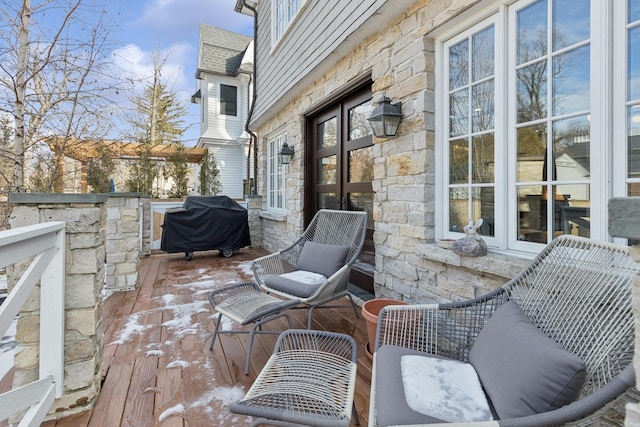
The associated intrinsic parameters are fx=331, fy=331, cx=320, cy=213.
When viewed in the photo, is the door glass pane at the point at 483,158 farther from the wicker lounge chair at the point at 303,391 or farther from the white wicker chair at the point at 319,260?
the wicker lounge chair at the point at 303,391

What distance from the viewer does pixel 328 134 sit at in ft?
15.2

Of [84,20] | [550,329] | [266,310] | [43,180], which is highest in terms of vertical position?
[84,20]

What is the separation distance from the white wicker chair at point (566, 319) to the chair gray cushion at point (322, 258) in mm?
1375

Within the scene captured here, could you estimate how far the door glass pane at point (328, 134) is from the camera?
445cm

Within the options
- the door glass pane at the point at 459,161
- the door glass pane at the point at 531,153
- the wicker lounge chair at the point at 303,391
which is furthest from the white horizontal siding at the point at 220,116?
the wicker lounge chair at the point at 303,391

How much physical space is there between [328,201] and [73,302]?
3.27 m

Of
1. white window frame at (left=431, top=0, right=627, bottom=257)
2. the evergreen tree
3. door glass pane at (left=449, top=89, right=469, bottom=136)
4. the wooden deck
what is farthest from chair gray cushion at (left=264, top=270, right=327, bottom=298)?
the evergreen tree

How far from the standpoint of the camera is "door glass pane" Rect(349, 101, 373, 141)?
3.68 m

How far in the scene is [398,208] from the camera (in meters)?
2.88

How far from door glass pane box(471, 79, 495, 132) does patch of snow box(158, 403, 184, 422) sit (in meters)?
2.54

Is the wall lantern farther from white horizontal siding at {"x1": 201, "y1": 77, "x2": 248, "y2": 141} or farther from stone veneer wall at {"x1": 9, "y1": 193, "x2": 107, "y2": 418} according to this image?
white horizontal siding at {"x1": 201, "y1": 77, "x2": 248, "y2": 141}

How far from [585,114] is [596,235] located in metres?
0.63

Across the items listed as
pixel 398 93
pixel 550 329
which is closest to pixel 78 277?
pixel 550 329

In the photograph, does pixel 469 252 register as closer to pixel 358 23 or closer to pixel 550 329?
pixel 550 329
